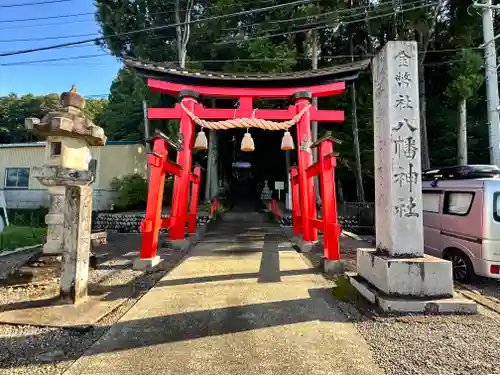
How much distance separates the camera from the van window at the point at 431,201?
7.29 m

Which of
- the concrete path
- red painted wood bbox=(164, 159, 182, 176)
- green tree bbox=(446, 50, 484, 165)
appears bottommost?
the concrete path

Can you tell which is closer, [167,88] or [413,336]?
[413,336]

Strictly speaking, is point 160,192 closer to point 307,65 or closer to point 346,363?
point 346,363

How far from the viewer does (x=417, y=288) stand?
13.9 ft

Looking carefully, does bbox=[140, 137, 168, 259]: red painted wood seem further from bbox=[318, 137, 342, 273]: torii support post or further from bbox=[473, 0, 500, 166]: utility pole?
bbox=[473, 0, 500, 166]: utility pole

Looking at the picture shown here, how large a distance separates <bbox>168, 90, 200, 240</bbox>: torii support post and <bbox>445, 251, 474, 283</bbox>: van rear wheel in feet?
21.3

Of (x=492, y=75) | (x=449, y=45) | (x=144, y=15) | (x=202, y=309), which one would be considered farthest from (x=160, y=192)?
(x=449, y=45)

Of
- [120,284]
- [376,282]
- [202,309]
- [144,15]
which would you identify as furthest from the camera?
[144,15]

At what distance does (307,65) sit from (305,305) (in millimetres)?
17242

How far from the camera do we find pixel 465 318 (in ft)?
12.9

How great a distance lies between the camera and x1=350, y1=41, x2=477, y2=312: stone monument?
423 cm

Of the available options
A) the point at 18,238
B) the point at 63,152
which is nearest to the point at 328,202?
the point at 63,152

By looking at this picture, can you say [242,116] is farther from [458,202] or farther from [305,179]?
[458,202]

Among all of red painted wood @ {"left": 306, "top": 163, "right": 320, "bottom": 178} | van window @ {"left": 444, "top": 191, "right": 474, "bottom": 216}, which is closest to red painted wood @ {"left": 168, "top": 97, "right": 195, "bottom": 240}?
red painted wood @ {"left": 306, "top": 163, "right": 320, "bottom": 178}
